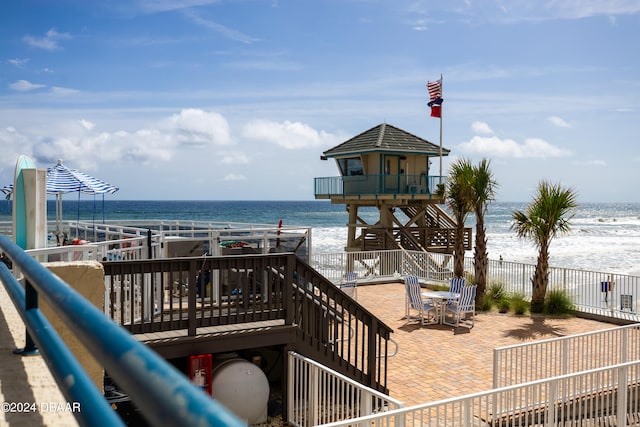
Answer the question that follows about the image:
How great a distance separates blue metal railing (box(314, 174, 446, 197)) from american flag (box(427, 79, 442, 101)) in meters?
4.43

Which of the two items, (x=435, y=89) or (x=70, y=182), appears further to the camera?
(x=435, y=89)

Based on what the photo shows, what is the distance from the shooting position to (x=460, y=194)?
61.3ft

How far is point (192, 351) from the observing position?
843 cm

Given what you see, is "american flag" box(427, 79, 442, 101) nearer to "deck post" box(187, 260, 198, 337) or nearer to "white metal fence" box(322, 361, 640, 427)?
"white metal fence" box(322, 361, 640, 427)

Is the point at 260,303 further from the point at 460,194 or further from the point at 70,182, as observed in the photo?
the point at 460,194

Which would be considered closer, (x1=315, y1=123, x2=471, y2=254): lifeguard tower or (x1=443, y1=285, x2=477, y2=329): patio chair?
(x1=443, y1=285, x2=477, y2=329): patio chair

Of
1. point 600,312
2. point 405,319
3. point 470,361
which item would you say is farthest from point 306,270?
point 600,312

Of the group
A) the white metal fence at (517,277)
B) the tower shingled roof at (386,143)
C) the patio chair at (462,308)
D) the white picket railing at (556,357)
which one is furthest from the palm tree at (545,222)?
the tower shingled roof at (386,143)

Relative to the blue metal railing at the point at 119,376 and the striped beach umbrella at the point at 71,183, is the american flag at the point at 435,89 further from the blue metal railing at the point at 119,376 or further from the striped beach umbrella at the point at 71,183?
the blue metal railing at the point at 119,376

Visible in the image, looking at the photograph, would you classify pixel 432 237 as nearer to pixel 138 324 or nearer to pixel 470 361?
pixel 470 361

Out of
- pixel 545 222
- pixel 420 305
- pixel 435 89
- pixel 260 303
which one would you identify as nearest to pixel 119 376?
pixel 260 303

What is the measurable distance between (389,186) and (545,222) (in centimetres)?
1413

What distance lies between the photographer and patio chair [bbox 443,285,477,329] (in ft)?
49.8

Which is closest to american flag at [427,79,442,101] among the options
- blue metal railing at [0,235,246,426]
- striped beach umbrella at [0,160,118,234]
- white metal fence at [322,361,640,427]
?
striped beach umbrella at [0,160,118,234]
